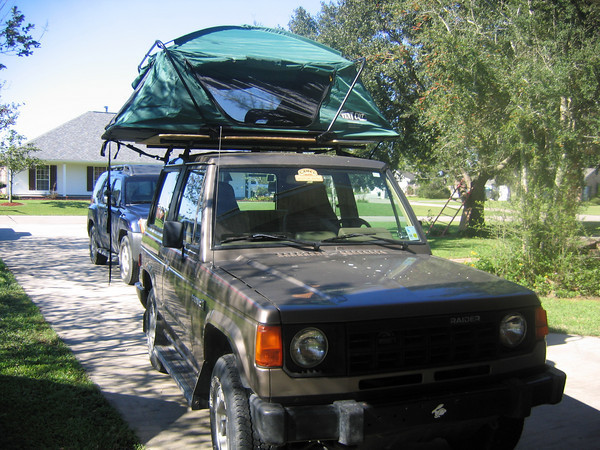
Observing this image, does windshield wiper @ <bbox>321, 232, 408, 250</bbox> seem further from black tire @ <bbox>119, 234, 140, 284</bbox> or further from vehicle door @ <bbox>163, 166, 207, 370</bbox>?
black tire @ <bbox>119, 234, 140, 284</bbox>

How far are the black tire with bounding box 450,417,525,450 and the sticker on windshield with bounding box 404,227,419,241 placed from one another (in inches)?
60.8

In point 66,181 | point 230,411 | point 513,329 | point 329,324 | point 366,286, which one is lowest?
point 230,411

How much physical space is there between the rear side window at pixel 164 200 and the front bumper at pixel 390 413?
2.93 m

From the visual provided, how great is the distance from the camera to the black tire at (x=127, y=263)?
1005cm

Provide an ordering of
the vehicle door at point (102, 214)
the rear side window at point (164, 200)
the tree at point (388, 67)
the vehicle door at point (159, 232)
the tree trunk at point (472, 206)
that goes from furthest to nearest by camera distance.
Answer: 1. the tree trunk at point (472, 206)
2. the tree at point (388, 67)
3. the vehicle door at point (102, 214)
4. the rear side window at point (164, 200)
5. the vehicle door at point (159, 232)

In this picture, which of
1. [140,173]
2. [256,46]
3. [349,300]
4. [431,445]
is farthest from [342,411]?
[140,173]

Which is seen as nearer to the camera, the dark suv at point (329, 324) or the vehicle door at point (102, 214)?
the dark suv at point (329, 324)

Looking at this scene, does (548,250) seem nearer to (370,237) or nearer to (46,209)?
(370,237)

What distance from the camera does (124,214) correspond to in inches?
419

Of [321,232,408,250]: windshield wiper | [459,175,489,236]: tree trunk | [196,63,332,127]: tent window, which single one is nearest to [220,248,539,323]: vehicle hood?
[321,232,408,250]: windshield wiper

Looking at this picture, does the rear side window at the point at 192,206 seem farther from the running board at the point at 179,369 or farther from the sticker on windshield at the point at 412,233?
the sticker on windshield at the point at 412,233

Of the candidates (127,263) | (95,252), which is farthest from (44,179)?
(127,263)

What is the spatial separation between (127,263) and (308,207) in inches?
255

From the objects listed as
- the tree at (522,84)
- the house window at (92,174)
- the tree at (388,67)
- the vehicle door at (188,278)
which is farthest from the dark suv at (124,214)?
the house window at (92,174)
